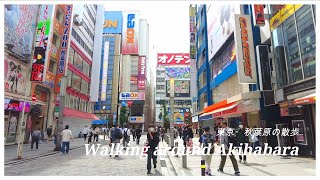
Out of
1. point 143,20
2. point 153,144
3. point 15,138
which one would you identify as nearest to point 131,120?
point 143,20

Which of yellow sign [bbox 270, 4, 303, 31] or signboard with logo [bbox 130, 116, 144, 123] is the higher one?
yellow sign [bbox 270, 4, 303, 31]

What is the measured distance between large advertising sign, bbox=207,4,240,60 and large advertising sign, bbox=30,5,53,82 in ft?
54.3

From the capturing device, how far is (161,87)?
9481 cm

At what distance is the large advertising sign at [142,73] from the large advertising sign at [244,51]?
6502cm

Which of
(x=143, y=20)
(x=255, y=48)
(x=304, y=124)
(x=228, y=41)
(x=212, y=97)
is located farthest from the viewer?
(x=143, y=20)

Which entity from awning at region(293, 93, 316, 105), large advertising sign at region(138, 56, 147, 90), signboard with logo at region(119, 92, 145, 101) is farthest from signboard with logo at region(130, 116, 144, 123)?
awning at region(293, 93, 316, 105)

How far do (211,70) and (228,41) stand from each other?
8.41m

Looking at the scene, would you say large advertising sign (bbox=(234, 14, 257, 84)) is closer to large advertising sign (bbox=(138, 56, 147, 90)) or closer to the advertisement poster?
the advertisement poster

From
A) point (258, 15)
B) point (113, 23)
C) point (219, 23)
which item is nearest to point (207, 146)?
point (258, 15)

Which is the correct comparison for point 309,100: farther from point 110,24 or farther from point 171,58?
point 110,24

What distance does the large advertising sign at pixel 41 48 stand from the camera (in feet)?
66.0

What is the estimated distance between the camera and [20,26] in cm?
1911

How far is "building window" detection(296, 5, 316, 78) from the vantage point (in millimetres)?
11484
